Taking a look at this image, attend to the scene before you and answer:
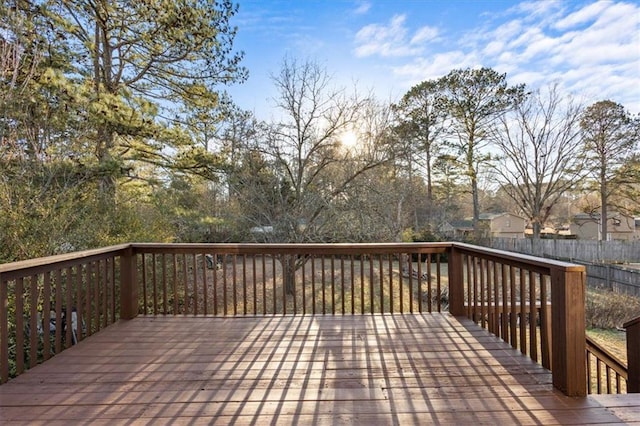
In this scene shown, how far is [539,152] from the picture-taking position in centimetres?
1567

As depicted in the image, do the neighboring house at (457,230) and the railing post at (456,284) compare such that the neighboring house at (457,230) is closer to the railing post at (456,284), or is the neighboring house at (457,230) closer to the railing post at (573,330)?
the railing post at (456,284)

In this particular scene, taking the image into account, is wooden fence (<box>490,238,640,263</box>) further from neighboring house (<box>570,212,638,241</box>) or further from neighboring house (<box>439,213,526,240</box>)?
neighboring house (<box>570,212,638,241</box>)

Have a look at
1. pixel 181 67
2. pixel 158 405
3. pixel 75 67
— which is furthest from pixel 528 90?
pixel 158 405

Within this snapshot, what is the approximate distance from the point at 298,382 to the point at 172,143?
22.2ft

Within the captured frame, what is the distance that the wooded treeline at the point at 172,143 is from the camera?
16.5 feet

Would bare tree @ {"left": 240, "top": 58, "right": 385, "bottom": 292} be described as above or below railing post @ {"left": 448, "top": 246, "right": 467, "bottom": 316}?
above

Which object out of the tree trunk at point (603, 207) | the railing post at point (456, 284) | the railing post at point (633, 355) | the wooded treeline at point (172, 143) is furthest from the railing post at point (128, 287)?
the tree trunk at point (603, 207)

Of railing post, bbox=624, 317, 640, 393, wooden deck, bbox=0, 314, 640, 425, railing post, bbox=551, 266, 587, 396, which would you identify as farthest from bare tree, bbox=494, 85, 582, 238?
railing post, bbox=551, 266, 587, 396

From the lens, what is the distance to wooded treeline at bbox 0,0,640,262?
198 inches

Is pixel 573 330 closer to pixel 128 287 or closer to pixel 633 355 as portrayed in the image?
pixel 633 355

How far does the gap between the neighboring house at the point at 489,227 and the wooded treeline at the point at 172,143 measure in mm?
2304

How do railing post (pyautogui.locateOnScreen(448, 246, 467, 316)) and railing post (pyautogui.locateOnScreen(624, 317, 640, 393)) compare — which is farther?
railing post (pyautogui.locateOnScreen(448, 246, 467, 316))

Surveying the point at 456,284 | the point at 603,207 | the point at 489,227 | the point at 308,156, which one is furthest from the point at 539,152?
the point at 456,284

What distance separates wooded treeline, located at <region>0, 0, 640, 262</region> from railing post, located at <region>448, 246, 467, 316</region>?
4144mm
